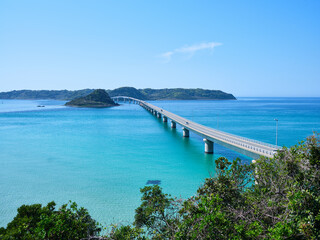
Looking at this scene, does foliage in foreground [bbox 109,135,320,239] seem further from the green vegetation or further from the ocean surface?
the ocean surface

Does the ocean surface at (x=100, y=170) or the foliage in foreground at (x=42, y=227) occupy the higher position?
the foliage in foreground at (x=42, y=227)

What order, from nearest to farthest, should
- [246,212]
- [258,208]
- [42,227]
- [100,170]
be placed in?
[42,227] → [246,212] → [258,208] → [100,170]

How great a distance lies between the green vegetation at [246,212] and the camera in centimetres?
989

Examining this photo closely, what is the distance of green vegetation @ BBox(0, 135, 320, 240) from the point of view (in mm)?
9891

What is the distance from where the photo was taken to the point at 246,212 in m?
11.7

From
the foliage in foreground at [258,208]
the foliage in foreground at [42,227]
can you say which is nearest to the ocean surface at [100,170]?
the foliage in foreground at [258,208]

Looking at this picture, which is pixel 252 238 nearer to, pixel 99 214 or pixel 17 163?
pixel 99 214

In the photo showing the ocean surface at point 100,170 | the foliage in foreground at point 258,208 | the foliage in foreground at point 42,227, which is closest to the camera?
the foliage in foreground at point 258,208

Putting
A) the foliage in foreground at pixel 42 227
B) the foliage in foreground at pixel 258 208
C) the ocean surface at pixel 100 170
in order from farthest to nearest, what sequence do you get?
the ocean surface at pixel 100 170, the foliage in foreground at pixel 42 227, the foliage in foreground at pixel 258 208

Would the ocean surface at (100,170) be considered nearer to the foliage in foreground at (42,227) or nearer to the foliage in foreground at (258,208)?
the foliage in foreground at (258,208)

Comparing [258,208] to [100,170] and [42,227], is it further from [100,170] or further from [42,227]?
[100,170]

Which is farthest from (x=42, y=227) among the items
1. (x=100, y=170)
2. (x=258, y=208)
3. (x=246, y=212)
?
(x=100, y=170)

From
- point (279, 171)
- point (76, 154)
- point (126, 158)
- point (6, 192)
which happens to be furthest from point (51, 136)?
point (279, 171)

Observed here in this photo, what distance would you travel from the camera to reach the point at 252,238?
966cm
